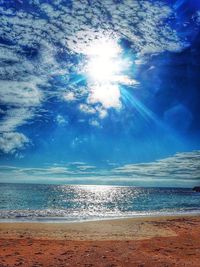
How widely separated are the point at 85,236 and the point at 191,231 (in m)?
7.54

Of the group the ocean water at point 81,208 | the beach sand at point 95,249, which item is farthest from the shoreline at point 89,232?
the ocean water at point 81,208

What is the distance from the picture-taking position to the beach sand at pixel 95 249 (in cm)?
1202

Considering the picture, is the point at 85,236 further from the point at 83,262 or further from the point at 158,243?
the point at 83,262

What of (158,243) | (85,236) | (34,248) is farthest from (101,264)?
(85,236)

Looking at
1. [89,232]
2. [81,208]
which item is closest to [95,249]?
[89,232]

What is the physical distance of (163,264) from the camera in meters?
11.8

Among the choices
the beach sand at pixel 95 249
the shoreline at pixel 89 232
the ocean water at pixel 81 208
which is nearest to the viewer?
the beach sand at pixel 95 249

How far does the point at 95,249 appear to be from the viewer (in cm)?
1434

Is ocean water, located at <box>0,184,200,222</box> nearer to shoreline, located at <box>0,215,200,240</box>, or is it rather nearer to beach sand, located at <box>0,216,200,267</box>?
shoreline, located at <box>0,215,200,240</box>

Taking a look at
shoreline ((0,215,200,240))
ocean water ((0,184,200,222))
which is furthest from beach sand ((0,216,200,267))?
ocean water ((0,184,200,222))

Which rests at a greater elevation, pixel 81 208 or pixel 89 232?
pixel 81 208

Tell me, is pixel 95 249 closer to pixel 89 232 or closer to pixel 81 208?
pixel 89 232

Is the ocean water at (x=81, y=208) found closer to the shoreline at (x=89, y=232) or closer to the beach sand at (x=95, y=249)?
the shoreline at (x=89, y=232)

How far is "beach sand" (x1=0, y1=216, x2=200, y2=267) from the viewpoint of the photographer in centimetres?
1202
